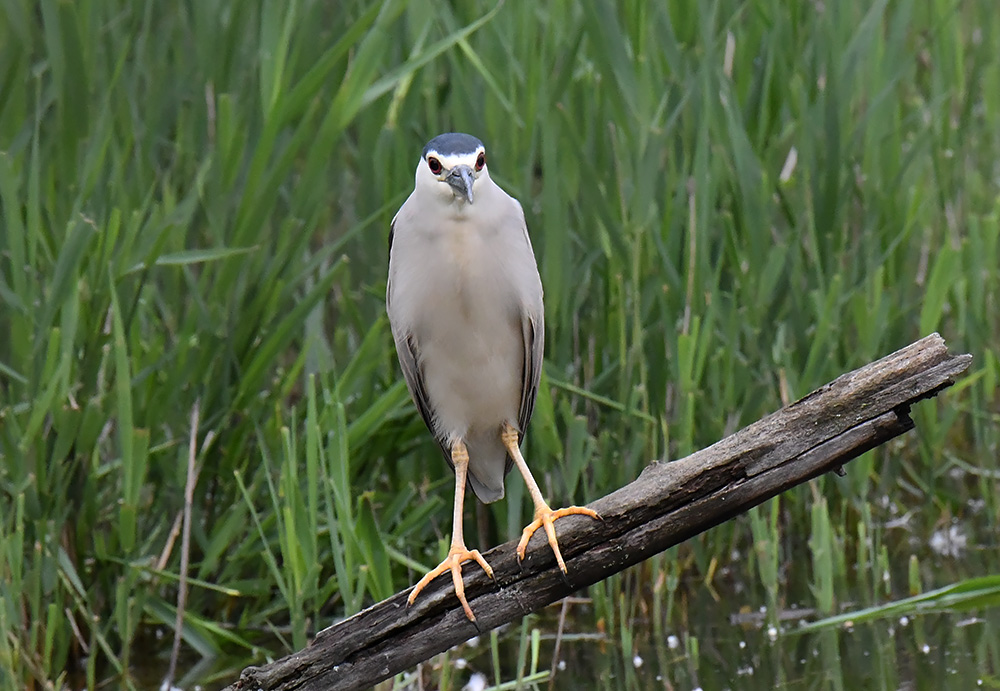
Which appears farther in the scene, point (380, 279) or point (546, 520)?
point (380, 279)

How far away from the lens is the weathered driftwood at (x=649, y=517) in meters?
2.33

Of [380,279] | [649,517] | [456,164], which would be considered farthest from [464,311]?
[380,279]

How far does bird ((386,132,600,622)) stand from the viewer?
9.47 feet

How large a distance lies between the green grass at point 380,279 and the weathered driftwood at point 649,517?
1.56 feet

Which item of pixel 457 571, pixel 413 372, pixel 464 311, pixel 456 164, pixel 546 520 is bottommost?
pixel 457 571

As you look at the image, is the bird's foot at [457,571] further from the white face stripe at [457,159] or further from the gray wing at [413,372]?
the white face stripe at [457,159]

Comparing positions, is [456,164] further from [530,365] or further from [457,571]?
[457,571]

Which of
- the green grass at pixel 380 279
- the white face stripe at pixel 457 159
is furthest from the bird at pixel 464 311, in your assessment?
the green grass at pixel 380 279

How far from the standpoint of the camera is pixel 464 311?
10.0 feet

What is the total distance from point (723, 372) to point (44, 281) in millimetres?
1999

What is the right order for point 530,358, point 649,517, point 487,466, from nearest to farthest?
point 649,517, point 530,358, point 487,466

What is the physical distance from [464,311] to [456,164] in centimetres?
39

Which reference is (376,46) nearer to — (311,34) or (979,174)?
(311,34)

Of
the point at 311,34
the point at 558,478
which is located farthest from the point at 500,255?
the point at 311,34
